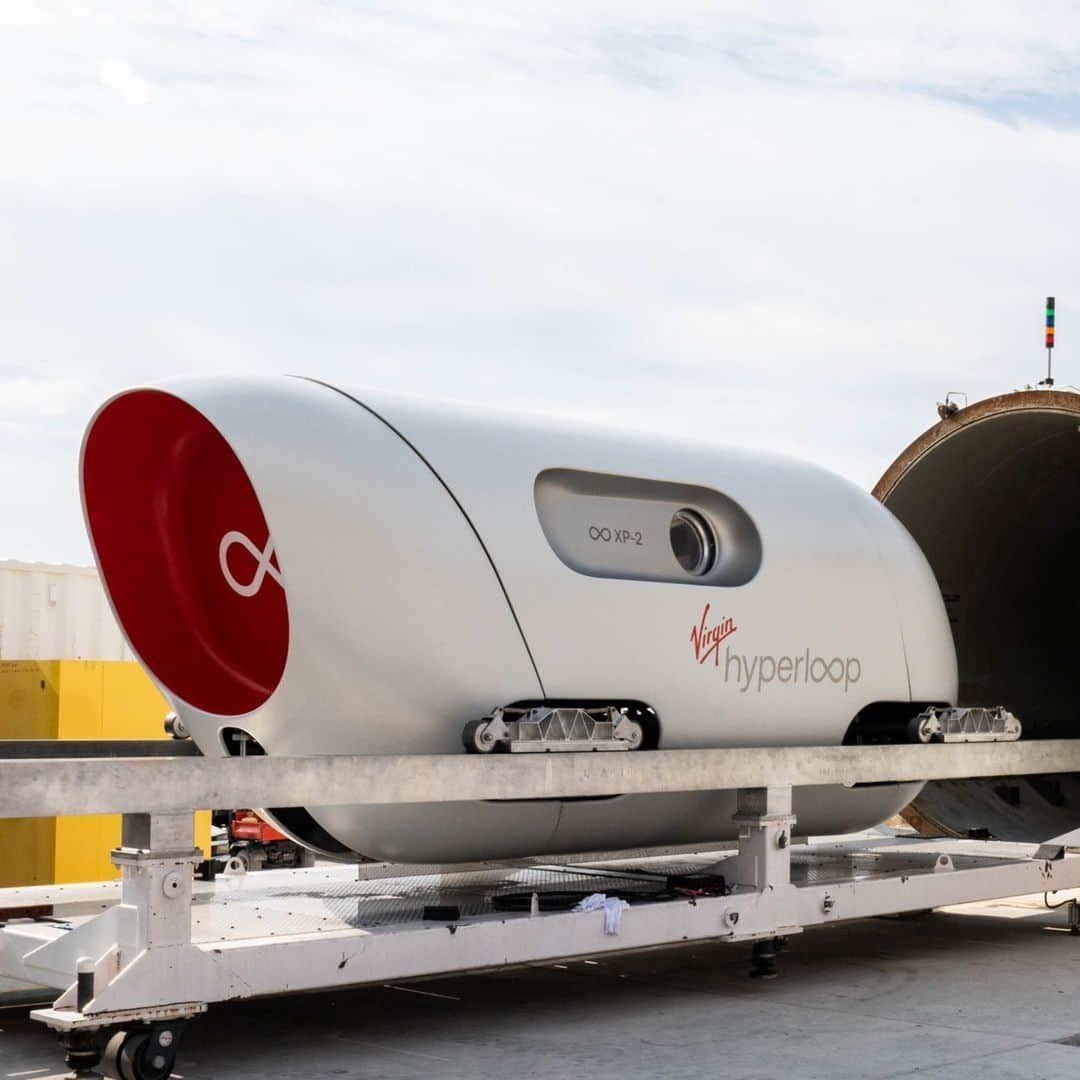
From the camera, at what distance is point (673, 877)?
7.64 metres

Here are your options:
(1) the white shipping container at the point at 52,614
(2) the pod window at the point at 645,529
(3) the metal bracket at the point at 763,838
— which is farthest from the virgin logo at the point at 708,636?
(1) the white shipping container at the point at 52,614

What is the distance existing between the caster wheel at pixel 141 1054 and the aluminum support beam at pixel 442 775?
70cm

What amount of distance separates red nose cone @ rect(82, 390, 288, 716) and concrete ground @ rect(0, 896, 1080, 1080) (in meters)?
1.34

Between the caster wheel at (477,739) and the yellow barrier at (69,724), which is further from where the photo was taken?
the yellow barrier at (69,724)

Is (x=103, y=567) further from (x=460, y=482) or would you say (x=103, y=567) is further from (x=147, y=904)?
(x=147, y=904)

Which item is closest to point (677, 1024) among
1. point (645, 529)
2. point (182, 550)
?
point (645, 529)

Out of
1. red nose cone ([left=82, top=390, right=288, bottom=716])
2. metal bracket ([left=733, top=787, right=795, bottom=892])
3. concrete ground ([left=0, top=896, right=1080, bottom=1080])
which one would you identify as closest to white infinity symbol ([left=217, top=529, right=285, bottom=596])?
red nose cone ([left=82, top=390, right=288, bottom=716])

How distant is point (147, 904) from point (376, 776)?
980 mm

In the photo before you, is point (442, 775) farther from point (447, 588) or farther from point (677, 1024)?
point (677, 1024)

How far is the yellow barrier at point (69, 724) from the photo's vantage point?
32.4ft

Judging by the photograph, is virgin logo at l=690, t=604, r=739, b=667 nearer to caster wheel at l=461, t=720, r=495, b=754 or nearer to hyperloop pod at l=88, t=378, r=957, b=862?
hyperloop pod at l=88, t=378, r=957, b=862

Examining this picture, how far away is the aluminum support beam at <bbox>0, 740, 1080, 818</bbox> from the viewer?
5.38m

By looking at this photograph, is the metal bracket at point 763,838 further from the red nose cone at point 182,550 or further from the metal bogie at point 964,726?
the red nose cone at point 182,550

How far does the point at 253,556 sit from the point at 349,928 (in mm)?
1466
